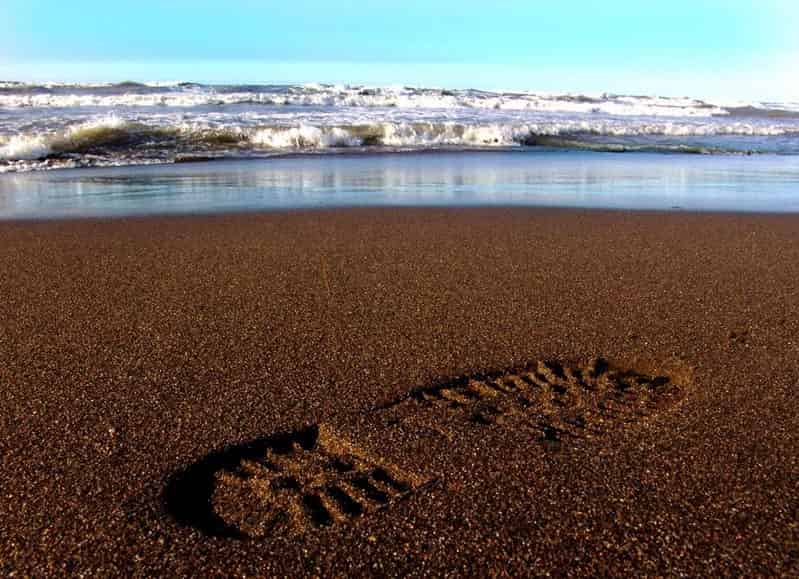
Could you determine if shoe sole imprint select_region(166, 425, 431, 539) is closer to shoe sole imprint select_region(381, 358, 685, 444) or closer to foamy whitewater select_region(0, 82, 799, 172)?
shoe sole imprint select_region(381, 358, 685, 444)

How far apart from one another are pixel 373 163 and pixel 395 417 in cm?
784

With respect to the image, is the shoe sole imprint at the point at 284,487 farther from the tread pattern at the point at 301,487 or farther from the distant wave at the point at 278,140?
the distant wave at the point at 278,140

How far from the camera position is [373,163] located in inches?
373

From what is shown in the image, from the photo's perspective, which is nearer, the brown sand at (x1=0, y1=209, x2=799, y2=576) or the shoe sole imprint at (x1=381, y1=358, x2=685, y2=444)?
the brown sand at (x1=0, y1=209, x2=799, y2=576)

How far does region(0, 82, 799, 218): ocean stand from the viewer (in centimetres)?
604

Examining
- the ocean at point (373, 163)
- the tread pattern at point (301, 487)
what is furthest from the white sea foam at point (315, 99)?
the tread pattern at point (301, 487)

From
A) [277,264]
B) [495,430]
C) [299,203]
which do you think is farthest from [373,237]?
[495,430]

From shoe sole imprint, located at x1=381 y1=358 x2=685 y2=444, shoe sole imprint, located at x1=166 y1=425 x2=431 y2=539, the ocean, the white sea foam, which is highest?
the white sea foam

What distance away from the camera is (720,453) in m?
1.74

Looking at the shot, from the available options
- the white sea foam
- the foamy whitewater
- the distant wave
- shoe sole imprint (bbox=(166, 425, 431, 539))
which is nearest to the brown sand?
shoe sole imprint (bbox=(166, 425, 431, 539))

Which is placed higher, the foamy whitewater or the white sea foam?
the white sea foam

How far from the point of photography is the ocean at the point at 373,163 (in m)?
6.04

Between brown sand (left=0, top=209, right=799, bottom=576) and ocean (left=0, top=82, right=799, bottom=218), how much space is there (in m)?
2.36

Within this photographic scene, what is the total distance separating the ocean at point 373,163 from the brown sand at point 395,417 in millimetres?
2363
